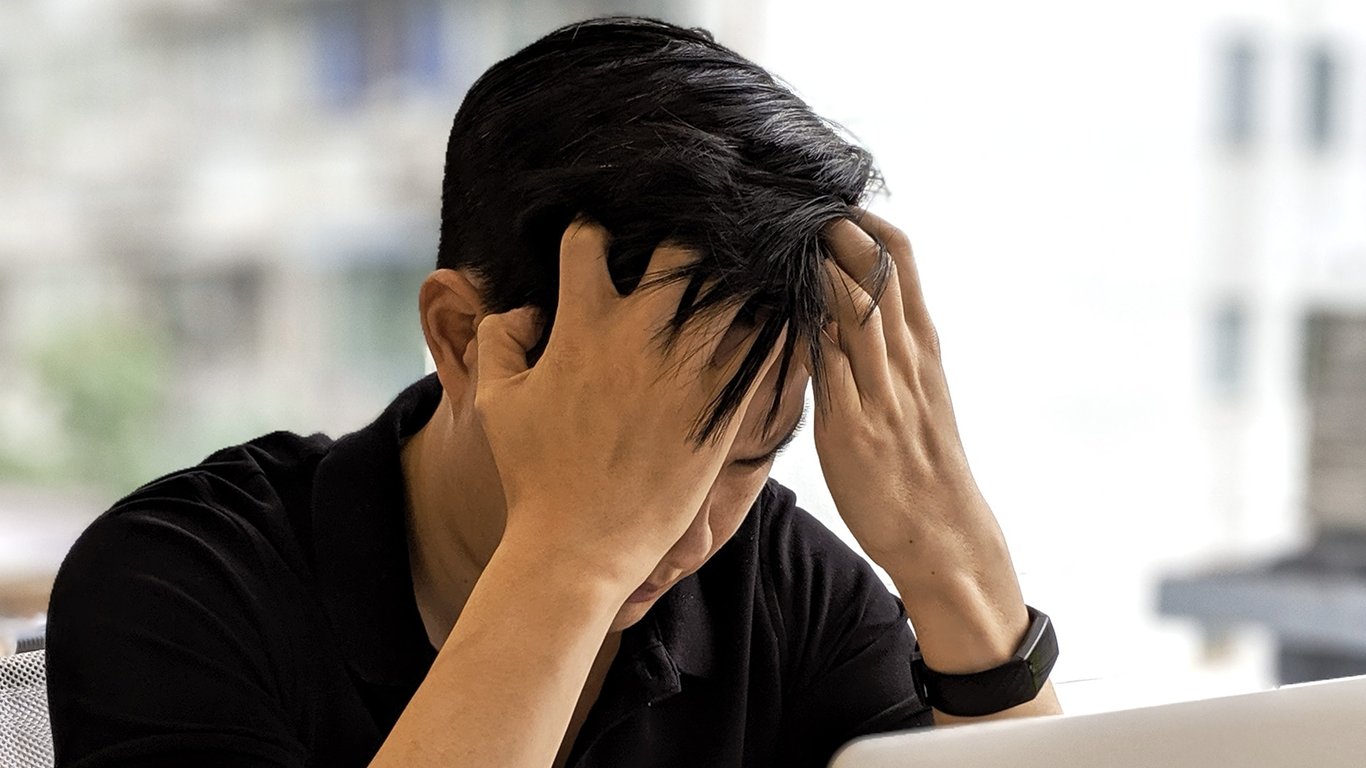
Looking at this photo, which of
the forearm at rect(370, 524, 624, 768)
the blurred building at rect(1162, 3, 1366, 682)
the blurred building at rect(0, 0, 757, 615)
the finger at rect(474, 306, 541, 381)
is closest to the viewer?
the forearm at rect(370, 524, 624, 768)

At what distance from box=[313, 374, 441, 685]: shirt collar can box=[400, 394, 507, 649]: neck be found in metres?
0.02

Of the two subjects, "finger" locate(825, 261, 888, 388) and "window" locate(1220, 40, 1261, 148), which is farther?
"window" locate(1220, 40, 1261, 148)

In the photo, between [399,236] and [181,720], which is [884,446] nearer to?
[181,720]

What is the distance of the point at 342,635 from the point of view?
897 millimetres

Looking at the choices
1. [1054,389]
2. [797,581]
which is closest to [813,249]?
[797,581]

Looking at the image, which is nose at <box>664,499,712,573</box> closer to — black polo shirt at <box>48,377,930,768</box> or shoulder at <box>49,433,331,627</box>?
black polo shirt at <box>48,377,930,768</box>

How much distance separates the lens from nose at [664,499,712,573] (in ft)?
2.77

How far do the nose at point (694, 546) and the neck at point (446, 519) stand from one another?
0.47 ft

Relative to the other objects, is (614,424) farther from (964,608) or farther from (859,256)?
(964,608)

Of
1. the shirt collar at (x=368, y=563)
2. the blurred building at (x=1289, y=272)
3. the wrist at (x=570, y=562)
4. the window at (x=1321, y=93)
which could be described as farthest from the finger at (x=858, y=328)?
the window at (x=1321, y=93)

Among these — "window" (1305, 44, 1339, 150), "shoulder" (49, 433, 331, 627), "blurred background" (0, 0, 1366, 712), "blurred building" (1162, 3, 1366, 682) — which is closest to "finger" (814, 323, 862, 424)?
"shoulder" (49, 433, 331, 627)

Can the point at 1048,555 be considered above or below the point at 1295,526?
above

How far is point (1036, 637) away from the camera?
0.98 m

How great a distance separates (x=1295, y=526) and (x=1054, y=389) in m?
0.92
